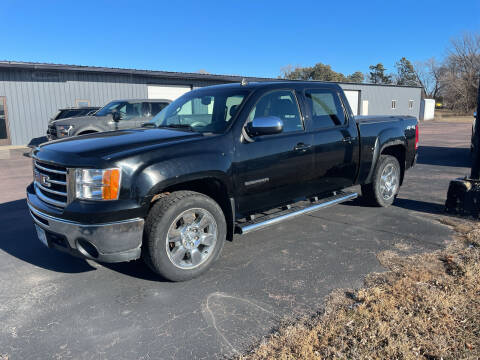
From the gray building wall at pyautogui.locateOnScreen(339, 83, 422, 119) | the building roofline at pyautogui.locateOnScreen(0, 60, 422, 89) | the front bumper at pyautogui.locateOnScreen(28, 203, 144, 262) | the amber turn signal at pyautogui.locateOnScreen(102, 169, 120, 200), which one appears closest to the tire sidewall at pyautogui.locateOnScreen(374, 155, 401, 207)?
the front bumper at pyautogui.locateOnScreen(28, 203, 144, 262)

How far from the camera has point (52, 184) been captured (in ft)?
11.6

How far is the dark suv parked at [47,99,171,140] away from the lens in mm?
12078

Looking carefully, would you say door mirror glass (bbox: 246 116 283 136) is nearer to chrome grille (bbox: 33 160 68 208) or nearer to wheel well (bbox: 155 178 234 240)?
wheel well (bbox: 155 178 234 240)

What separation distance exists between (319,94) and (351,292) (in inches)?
108

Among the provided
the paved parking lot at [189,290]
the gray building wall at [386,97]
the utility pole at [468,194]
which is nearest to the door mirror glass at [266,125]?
the paved parking lot at [189,290]

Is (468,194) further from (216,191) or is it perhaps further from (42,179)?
(42,179)

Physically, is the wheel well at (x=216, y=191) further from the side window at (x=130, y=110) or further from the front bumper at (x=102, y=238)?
the side window at (x=130, y=110)

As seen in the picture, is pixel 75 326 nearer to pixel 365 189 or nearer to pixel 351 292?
pixel 351 292

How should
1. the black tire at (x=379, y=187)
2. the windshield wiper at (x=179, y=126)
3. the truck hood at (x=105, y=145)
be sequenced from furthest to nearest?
the black tire at (x=379, y=187)
the windshield wiper at (x=179, y=126)
the truck hood at (x=105, y=145)

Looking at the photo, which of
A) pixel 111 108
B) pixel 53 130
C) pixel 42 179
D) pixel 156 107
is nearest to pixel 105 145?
pixel 42 179

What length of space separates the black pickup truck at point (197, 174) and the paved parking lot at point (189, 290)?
42 cm

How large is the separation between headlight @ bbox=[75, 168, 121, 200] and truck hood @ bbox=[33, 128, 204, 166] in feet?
0.36

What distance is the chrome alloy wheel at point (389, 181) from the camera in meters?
6.07

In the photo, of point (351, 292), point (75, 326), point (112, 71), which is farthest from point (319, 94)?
point (112, 71)
